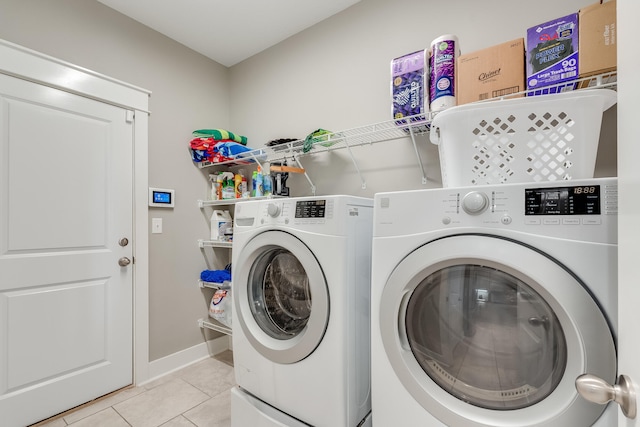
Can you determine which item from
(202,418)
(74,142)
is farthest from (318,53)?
(202,418)

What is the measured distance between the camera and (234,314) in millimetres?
1364

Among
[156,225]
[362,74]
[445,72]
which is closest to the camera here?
[445,72]

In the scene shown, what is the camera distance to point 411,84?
135cm

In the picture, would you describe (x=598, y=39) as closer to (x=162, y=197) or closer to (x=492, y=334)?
(x=492, y=334)

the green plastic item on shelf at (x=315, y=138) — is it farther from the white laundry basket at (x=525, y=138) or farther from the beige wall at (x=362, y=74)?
the white laundry basket at (x=525, y=138)

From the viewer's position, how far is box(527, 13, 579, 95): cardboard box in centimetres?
96

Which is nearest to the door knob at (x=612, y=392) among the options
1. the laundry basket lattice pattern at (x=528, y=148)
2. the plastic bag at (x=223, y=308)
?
the laundry basket lattice pattern at (x=528, y=148)

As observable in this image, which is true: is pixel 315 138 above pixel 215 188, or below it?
above

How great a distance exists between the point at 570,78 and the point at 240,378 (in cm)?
179

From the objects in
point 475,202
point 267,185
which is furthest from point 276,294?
point 475,202

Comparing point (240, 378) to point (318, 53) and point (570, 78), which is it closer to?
point (570, 78)

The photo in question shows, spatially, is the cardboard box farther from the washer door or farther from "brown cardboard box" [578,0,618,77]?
the washer door

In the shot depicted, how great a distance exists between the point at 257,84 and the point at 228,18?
513mm

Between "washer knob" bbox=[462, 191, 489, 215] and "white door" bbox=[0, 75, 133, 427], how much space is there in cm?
206
